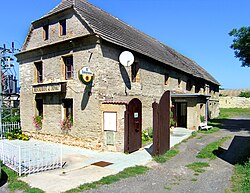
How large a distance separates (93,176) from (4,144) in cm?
404

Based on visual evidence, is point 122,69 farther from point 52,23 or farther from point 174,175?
point 174,175

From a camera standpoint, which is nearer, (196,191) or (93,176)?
(196,191)

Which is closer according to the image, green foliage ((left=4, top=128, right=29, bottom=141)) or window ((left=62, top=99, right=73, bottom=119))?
window ((left=62, top=99, right=73, bottom=119))

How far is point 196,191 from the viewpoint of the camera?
5.97 metres

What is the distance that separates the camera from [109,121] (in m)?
11.0

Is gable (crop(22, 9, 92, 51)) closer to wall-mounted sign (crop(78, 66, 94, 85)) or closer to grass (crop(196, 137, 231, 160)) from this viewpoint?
wall-mounted sign (crop(78, 66, 94, 85))

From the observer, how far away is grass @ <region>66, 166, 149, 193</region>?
623 cm

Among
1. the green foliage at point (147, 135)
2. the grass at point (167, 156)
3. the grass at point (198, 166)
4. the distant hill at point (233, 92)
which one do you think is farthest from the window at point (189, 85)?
the distant hill at point (233, 92)

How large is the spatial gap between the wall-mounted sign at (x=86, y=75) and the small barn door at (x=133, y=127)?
7.53 ft

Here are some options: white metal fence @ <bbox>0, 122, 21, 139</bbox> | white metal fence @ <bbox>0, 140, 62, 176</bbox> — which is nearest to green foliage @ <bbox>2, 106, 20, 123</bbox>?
white metal fence @ <bbox>0, 122, 21, 139</bbox>

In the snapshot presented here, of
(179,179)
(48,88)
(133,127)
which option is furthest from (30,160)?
(48,88)

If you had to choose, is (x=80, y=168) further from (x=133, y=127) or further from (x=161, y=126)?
(x=161, y=126)

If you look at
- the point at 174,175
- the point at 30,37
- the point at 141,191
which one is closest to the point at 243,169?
the point at 174,175

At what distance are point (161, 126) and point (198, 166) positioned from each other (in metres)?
2.36
